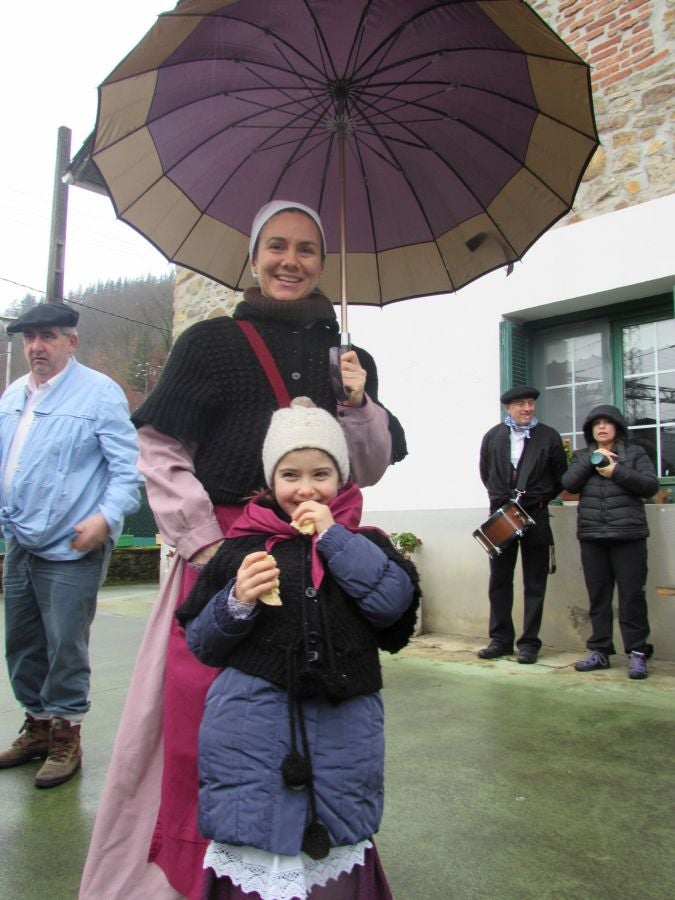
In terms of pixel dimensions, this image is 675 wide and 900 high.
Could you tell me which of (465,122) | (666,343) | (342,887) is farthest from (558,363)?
(342,887)

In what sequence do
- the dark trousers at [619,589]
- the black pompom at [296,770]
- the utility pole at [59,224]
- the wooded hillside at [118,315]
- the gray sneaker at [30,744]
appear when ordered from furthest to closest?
the wooded hillside at [118,315] → the utility pole at [59,224] → the dark trousers at [619,589] → the gray sneaker at [30,744] → the black pompom at [296,770]

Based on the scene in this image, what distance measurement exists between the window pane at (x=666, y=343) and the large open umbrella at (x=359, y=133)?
3.41 m

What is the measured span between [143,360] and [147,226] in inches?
1085

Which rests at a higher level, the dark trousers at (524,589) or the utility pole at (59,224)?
the utility pole at (59,224)

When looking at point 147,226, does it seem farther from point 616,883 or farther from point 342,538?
point 616,883

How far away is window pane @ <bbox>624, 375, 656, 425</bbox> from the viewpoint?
17.9 ft

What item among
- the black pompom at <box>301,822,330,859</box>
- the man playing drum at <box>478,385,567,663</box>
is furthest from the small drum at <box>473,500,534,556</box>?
the black pompom at <box>301,822,330,859</box>

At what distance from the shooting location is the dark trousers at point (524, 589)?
5148mm

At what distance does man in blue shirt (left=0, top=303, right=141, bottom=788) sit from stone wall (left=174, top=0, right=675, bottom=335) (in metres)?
A: 3.90

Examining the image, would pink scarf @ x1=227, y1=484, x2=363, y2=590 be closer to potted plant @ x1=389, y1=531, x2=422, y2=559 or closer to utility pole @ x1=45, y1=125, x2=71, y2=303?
potted plant @ x1=389, y1=531, x2=422, y2=559

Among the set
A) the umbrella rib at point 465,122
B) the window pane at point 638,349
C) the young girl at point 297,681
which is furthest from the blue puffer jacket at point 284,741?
the window pane at point 638,349

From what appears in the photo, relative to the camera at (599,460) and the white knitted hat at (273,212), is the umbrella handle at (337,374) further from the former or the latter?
the camera at (599,460)

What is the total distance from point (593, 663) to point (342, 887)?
143 inches

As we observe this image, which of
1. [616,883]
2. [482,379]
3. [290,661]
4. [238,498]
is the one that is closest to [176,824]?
[290,661]
